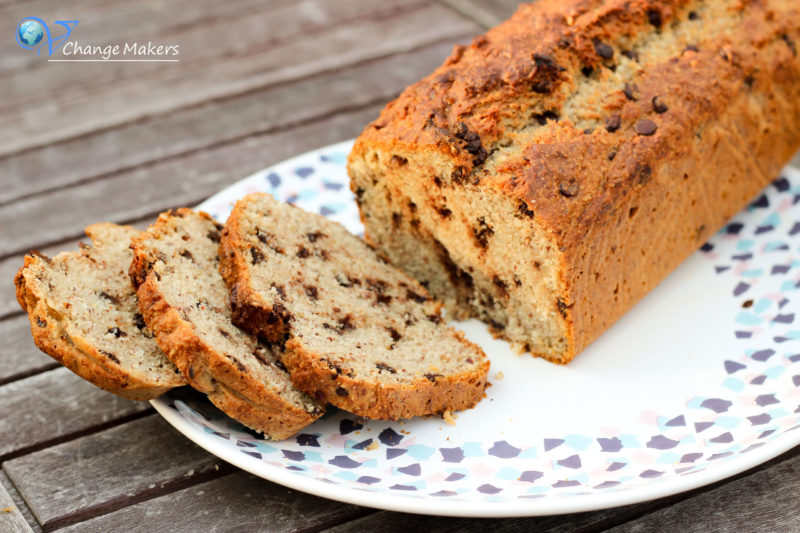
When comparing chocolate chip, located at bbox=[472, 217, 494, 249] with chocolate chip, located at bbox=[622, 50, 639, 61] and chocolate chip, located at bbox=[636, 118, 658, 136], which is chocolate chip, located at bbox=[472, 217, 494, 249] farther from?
chocolate chip, located at bbox=[622, 50, 639, 61]

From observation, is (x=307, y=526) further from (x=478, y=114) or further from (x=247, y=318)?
(x=478, y=114)

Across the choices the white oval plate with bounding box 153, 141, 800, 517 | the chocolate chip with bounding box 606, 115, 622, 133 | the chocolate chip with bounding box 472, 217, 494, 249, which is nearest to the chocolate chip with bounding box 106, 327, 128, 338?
the white oval plate with bounding box 153, 141, 800, 517

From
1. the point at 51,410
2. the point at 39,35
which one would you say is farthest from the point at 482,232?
the point at 39,35

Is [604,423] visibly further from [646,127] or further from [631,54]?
[631,54]

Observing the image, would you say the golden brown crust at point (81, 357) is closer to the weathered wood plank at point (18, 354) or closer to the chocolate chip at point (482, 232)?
the weathered wood plank at point (18, 354)

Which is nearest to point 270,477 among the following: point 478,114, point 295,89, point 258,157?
point 478,114

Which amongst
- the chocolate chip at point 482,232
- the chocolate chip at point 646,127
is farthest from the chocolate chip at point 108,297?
the chocolate chip at point 646,127
